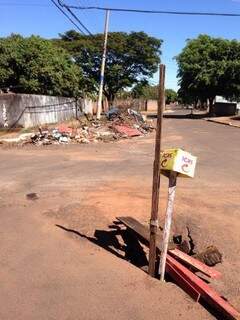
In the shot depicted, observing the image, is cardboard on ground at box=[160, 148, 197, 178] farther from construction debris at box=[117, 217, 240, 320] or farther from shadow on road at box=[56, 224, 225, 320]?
shadow on road at box=[56, 224, 225, 320]

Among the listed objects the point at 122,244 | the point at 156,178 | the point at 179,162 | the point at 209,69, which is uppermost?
the point at 209,69

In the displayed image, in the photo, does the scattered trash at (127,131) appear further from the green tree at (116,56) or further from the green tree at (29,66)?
the green tree at (116,56)

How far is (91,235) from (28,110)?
17.3 meters

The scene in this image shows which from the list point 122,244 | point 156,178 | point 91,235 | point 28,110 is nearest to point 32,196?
point 91,235

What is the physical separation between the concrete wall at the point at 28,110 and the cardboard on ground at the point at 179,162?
1834 centimetres

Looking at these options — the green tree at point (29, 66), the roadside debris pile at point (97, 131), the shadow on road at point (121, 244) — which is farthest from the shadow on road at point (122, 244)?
the green tree at point (29, 66)

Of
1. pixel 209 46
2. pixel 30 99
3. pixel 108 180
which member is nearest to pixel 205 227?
pixel 108 180

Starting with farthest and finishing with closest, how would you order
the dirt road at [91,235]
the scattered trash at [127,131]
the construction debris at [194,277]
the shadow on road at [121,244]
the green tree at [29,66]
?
the green tree at [29,66]
the scattered trash at [127,131]
the shadow on road at [121,244]
the dirt road at [91,235]
the construction debris at [194,277]

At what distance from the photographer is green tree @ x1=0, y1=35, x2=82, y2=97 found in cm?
2762

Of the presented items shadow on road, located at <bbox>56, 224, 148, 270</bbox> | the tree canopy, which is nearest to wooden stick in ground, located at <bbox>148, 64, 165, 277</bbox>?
shadow on road, located at <bbox>56, 224, 148, 270</bbox>

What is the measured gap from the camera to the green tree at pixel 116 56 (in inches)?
2149

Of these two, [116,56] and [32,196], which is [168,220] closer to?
[32,196]

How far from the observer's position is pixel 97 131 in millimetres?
24016

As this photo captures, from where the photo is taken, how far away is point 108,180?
11625 millimetres
